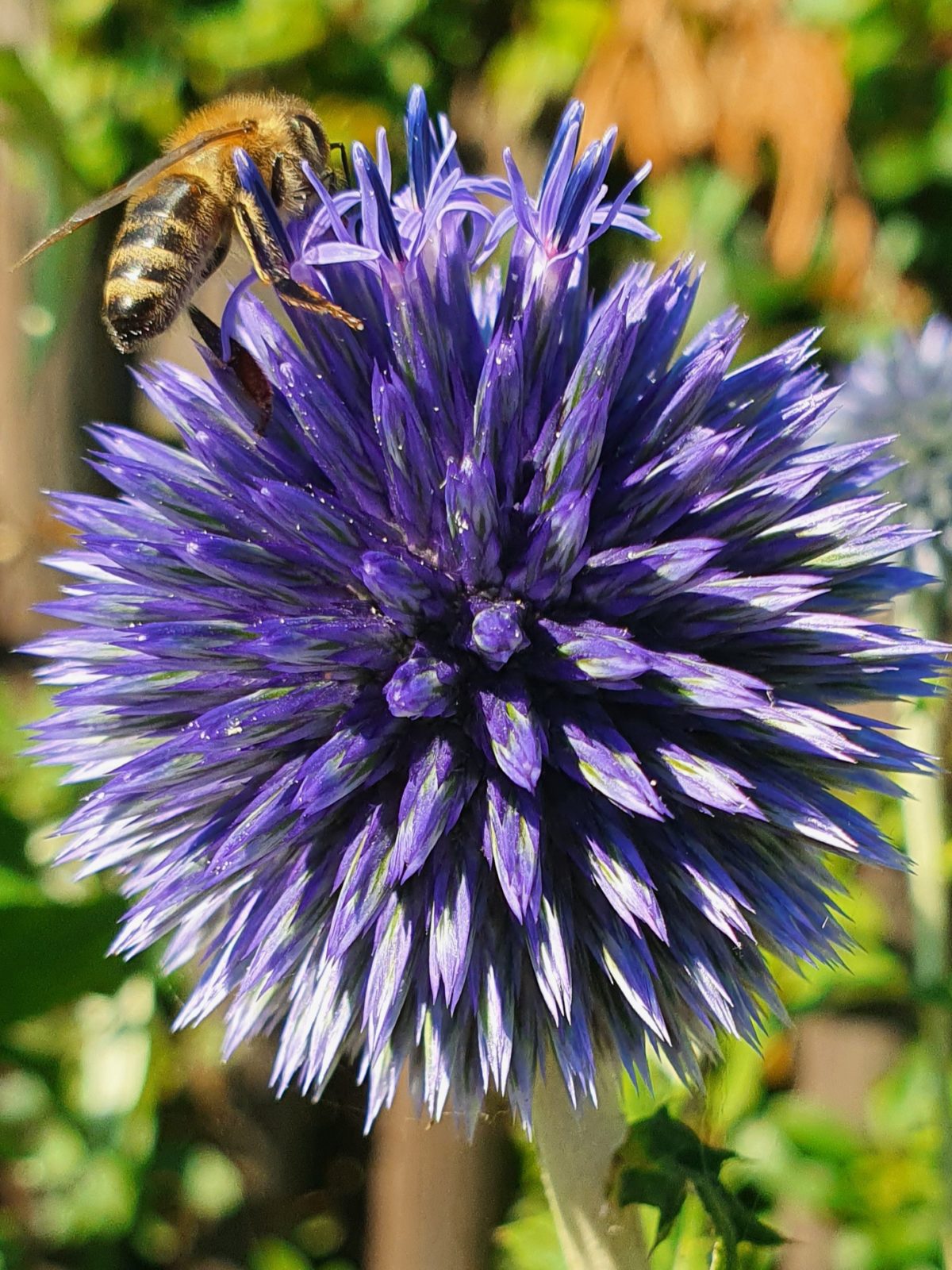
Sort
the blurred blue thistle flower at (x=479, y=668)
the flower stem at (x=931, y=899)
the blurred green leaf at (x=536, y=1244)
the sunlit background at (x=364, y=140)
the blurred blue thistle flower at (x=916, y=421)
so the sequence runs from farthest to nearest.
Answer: the sunlit background at (x=364, y=140)
the blurred blue thistle flower at (x=916, y=421)
the blurred green leaf at (x=536, y=1244)
the flower stem at (x=931, y=899)
the blurred blue thistle flower at (x=479, y=668)

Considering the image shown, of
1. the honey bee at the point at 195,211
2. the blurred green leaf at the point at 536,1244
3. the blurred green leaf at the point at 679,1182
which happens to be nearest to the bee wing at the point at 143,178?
the honey bee at the point at 195,211

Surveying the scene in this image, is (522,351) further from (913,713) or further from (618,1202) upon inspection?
(618,1202)

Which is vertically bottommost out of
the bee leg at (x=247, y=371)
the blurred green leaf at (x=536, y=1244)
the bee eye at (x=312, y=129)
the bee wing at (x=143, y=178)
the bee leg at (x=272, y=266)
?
the blurred green leaf at (x=536, y=1244)

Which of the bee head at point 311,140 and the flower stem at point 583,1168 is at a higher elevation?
the bee head at point 311,140

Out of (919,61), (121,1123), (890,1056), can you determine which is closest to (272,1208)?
(121,1123)

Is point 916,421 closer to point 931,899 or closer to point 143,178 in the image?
point 931,899

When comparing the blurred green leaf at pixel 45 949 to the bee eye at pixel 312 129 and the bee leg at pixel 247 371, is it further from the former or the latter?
the bee eye at pixel 312 129

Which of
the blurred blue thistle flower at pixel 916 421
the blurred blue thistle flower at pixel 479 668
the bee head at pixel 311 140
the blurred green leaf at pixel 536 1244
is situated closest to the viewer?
the blurred blue thistle flower at pixel 479 668
